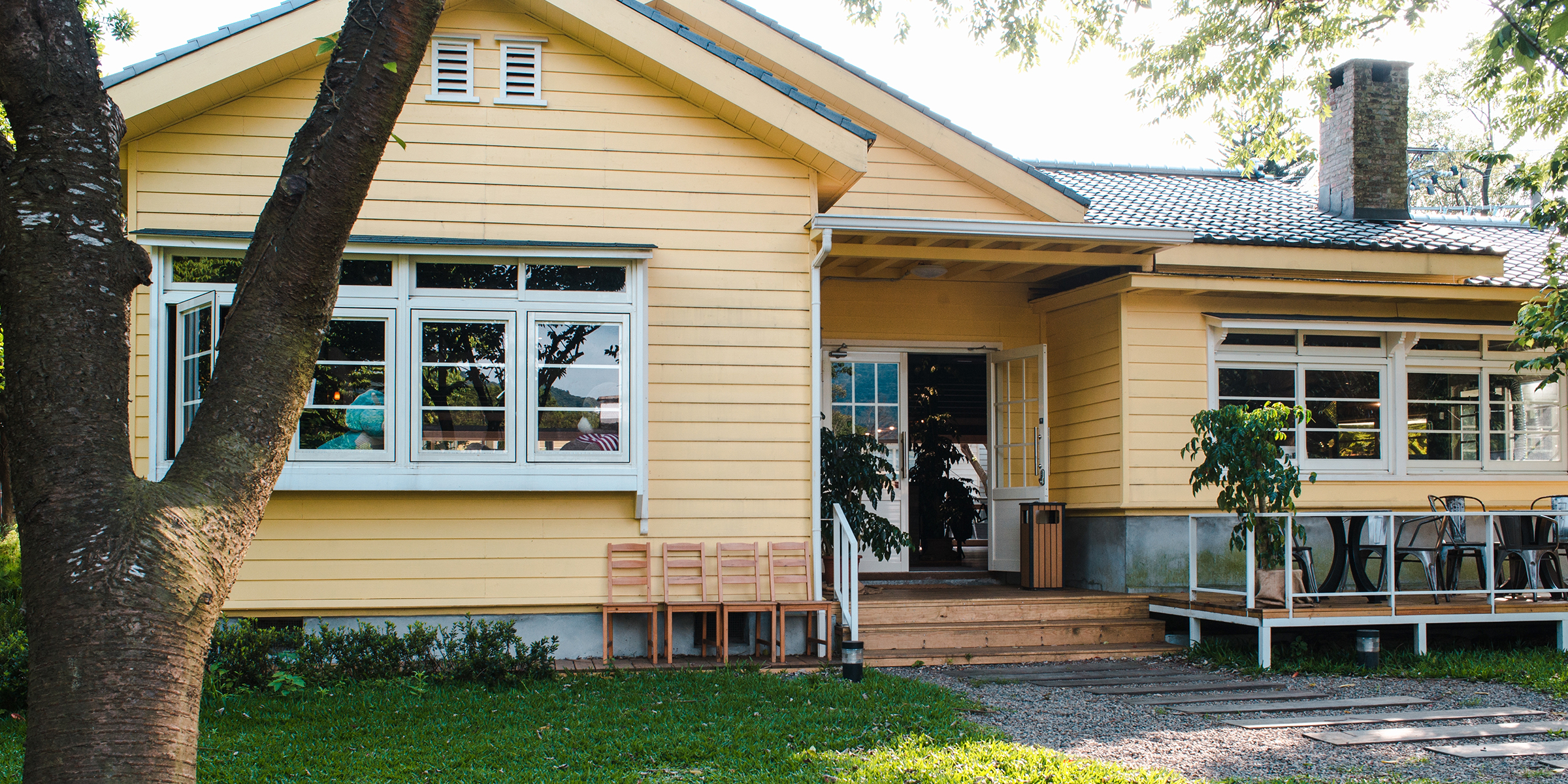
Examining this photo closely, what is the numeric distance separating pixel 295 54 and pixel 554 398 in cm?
303

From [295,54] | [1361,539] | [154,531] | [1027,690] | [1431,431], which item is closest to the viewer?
[154,531]

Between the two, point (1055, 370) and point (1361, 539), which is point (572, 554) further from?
point (1361, 539)

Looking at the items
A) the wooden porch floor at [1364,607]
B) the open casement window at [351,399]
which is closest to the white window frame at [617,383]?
the open casement window at [351,399]

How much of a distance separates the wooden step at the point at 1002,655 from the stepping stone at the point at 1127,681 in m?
0.77

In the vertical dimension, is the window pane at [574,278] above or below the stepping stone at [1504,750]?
above

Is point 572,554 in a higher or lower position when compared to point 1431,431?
lower

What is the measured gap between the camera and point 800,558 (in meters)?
8.43

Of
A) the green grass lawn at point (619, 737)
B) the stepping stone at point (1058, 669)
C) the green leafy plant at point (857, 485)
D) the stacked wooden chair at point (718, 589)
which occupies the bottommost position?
the stepping stone at point (1058, 669)

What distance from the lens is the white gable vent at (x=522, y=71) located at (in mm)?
8344

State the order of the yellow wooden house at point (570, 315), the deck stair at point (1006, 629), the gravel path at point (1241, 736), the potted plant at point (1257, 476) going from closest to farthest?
the gravel path at point (1241, 736) → the yellow wooden house at point (570, 315) → the potted plant at point (1257, 476) → the deck stair at point (1006, 629)

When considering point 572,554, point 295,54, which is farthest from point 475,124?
point 572,554

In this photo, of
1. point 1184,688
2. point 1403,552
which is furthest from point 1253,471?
point 1403,552

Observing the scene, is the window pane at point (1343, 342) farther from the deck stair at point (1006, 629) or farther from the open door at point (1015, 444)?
the deck stair at point (1006, 629)

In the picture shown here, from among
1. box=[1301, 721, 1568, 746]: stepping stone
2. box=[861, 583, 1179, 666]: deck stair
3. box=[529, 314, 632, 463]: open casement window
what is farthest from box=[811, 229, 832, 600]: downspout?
box=[1301, 721, 1568, 746]: stepping stone
